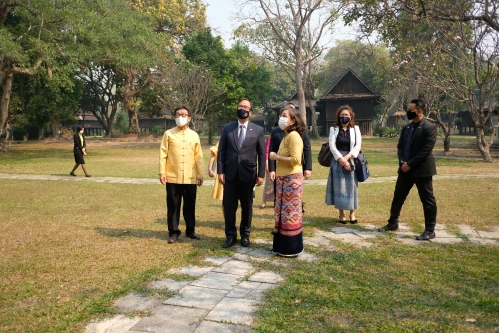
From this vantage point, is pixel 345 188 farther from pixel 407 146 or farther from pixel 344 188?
pixel 407 146

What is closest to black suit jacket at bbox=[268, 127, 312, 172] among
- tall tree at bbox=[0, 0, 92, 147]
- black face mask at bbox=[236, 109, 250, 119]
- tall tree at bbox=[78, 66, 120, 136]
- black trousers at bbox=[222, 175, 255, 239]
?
black trousers at bbox=[222, 175, 255, 239]

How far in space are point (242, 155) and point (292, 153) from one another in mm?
755

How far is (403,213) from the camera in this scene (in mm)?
7723

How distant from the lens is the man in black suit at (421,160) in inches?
232

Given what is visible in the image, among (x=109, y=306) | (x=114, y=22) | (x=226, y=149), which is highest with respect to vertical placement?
(x=114, y=22)

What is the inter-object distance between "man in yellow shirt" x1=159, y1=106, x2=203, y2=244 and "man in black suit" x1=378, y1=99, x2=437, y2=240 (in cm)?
289

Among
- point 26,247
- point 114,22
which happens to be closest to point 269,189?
point 26,247

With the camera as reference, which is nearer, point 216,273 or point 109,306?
point 109,306

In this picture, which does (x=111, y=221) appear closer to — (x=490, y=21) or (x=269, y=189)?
(x=269, y=189)

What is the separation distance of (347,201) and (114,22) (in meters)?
17.0

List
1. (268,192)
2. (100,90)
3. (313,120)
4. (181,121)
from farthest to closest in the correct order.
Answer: (100,90), (313,120), (268,192), (181,121)

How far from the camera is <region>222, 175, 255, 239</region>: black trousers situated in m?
5.68

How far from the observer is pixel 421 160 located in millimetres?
5898

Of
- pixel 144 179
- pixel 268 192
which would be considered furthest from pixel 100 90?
pixel 268 192
